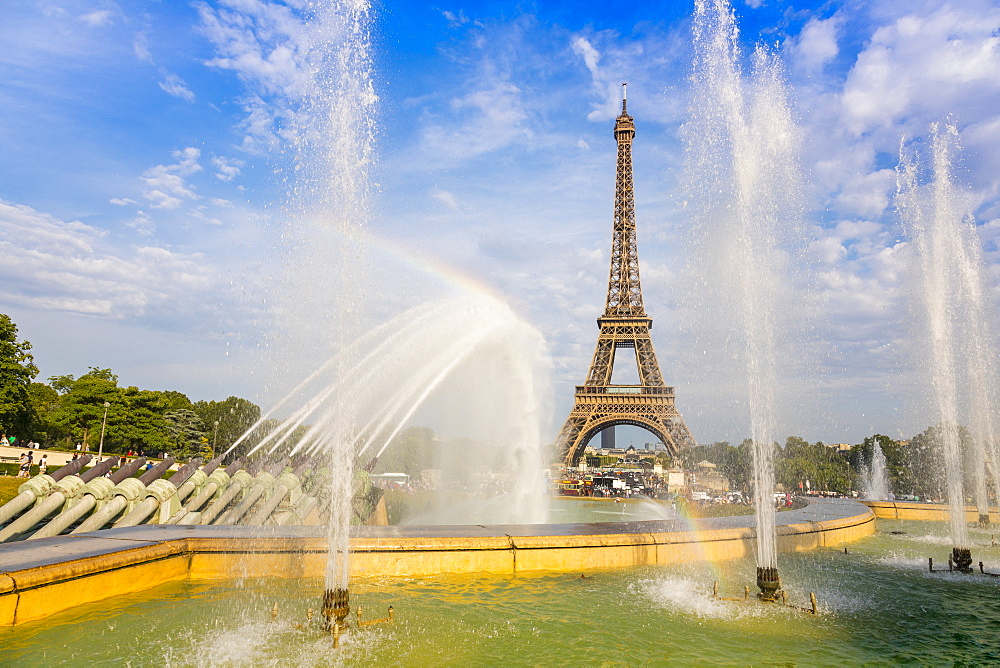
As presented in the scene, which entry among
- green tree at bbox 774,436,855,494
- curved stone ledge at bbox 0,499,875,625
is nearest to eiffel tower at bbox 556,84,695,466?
green tree at bbox 774,436,855,494

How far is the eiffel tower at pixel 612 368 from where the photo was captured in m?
61.7

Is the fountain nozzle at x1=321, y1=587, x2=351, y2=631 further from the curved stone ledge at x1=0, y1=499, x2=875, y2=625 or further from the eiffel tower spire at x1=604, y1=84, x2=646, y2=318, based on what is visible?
the eiffel tower spire at x1=604, y1=84, x2=646, y2=318

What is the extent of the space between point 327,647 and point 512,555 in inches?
149

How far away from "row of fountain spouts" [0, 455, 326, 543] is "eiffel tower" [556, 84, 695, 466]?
45845mm

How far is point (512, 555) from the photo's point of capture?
955cm

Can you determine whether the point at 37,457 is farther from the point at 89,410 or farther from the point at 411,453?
the point at 411,453

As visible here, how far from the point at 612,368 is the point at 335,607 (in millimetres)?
63652

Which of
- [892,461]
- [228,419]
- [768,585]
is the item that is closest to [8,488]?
[768,585]

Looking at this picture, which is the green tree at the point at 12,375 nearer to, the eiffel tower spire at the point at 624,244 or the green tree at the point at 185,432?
the green tree at the point at 185,432

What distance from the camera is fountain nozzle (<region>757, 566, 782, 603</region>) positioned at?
8.55m

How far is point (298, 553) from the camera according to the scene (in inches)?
352

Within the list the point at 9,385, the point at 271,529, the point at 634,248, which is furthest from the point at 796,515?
the point at 634,248

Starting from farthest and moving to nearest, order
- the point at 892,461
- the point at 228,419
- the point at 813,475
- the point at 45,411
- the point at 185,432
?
the point at 228,419 < the point at 892,461 < the point at 185,432 < the point at 45,411 < the point at 813,475

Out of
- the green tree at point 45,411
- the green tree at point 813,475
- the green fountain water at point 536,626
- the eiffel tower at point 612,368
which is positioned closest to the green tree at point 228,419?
the green tree at point 45,411
